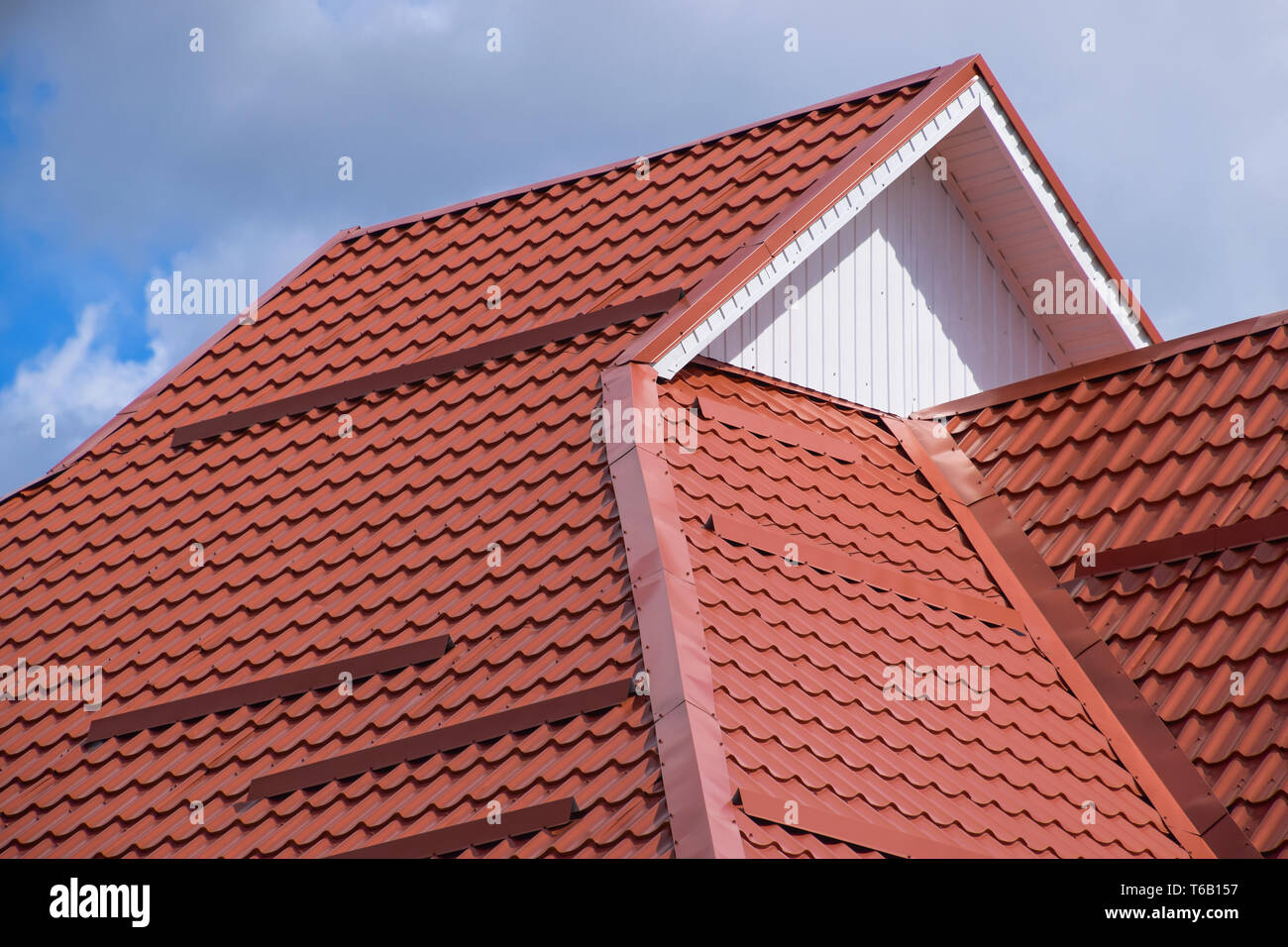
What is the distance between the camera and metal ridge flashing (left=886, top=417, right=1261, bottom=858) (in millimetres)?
8812

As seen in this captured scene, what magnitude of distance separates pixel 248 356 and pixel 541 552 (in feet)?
16.7

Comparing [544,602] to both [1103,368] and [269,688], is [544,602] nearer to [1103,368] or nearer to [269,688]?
[269,688]

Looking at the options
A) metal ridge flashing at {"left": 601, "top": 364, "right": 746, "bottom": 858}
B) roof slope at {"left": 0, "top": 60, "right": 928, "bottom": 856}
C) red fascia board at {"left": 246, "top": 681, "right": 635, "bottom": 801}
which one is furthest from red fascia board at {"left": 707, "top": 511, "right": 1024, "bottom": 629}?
red fascia board at {"left": 246, "top": 681, "right": 635, "bottom": 801}

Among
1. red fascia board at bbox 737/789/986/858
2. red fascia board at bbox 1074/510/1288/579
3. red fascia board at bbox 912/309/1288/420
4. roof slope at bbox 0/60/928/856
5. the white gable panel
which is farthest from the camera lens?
the white gable panel

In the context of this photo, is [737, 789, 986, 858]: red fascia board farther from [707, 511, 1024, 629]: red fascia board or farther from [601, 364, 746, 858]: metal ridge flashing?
[707, 511, 1024, 629]: red fascia board

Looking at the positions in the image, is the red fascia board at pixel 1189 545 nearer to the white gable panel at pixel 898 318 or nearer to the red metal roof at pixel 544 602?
the red metal roof at pixel 544 602

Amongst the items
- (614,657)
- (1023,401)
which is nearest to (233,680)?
(614,657)

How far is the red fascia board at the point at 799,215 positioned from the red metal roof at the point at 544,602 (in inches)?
2.2

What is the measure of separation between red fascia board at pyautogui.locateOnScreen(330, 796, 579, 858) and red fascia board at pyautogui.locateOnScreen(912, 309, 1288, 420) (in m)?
5.69

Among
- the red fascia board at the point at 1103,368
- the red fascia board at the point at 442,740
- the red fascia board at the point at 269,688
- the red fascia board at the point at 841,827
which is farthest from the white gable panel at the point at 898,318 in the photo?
the red fascia board at the point at 841,827

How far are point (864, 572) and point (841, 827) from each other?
2694 millimetres

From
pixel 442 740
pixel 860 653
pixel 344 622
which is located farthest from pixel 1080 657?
pixel 344 622

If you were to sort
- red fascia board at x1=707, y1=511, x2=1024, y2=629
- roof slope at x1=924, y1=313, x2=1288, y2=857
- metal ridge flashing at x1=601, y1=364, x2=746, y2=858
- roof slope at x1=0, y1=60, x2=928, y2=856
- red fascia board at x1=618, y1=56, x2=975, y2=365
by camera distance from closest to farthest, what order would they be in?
metal ridge flashing at x1=601, y1=364, x2=746, y2=858
roof slope at x1=0, y1=60, x2=928, y2=856
roof slope at x1=924, y1=313, x2=1288, y2=857
red fascia board at x1=707, y1=511, x2=1024, y2=629
red fascia board at x1=618, y1=56, x2=975, y2=365

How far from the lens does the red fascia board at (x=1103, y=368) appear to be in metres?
11.2
